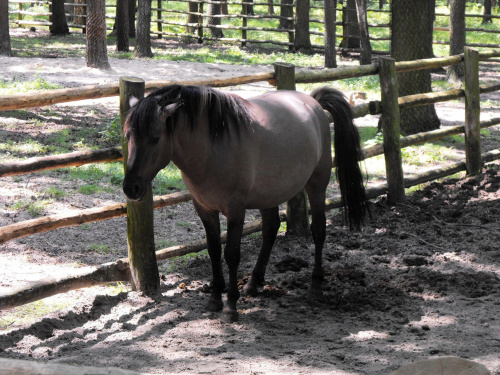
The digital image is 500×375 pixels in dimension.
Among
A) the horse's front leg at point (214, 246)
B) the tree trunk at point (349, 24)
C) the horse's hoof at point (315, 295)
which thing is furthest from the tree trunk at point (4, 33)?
the horse's hoof at point (315, 295)

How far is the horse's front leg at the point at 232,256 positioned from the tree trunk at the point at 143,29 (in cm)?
1302

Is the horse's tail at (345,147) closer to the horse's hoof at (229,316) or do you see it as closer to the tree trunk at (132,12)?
the horse's hoof at (229,316)

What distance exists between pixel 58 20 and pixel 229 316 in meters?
19.4

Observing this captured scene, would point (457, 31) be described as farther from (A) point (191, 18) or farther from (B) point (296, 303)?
(B) point (296, 303)

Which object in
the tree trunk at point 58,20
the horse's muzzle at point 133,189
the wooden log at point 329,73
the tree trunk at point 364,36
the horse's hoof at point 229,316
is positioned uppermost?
the tree trunk at point 58,20

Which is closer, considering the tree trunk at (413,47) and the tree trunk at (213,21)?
the tree trunk at (413,47)

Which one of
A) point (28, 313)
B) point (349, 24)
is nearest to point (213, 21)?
point (349, 24)

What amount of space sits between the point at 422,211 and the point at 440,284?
1946 mm

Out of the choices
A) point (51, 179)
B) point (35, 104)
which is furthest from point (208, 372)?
point (51, 179)

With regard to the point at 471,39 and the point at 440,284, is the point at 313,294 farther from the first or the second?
the point at 471,39

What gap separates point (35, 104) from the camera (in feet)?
14.4


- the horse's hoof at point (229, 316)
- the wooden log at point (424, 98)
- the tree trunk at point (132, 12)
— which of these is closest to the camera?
the horse's hoof at point (229, 316)

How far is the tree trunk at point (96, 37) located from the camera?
529 inches

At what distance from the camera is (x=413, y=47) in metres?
9.44
